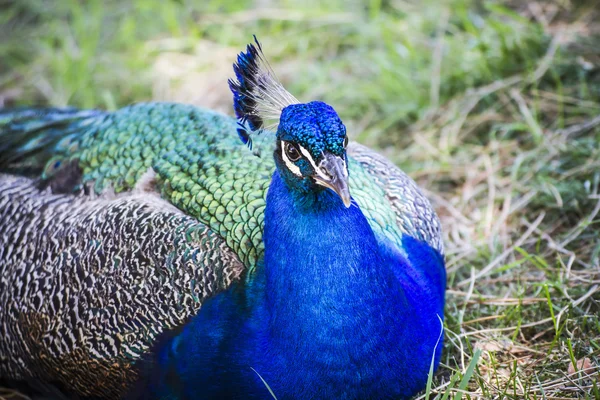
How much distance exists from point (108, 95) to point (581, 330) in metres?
2.87

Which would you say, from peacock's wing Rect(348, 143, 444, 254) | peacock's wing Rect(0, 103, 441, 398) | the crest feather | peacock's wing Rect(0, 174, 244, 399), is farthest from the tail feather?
peacock's wing Rect(348, 143, 444, 254)

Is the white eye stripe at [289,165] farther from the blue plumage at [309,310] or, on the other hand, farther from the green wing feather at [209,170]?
the green wing feather at [209,170]

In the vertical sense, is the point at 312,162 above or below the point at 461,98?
above

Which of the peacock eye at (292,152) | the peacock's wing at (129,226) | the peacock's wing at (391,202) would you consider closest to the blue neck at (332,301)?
the peacock eye at (292,152)

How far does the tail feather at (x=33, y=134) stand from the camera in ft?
9.09

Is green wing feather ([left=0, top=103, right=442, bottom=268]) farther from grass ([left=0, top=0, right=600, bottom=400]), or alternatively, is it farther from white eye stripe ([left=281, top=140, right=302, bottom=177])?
grass ([left=0, top=0, right=600, bottom=400])

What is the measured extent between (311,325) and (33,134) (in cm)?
153

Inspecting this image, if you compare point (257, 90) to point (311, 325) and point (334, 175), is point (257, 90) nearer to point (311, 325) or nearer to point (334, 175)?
point (334, 175)

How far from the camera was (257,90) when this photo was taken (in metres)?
2.08

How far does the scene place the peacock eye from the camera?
1930 millimetres

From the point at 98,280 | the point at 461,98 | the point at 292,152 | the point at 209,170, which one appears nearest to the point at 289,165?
the point at 292,152

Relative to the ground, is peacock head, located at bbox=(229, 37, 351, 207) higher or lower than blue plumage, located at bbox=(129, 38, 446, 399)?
higher

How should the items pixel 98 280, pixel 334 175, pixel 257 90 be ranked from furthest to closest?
1. pixel 98 280
2. pixel 257 90
3. pixel 334 175

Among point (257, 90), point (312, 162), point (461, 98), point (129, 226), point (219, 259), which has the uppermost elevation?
point (257, 90)
